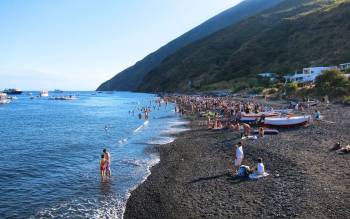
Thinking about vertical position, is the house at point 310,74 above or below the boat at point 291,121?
above

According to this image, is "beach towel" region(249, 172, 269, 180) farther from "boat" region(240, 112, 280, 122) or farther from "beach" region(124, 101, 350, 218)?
"boat" region(240, 112, 280, 122)

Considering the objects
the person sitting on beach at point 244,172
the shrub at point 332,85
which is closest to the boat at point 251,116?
the person sitting on beach at point 244,172

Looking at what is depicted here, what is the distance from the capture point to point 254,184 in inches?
752

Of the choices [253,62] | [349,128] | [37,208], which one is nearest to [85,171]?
[37,208]

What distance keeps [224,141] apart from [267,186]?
15026mm

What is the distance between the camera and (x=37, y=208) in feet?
59.8

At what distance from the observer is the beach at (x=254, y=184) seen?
15.6 m

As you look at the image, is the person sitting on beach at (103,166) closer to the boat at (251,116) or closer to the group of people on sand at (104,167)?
the group of people on sand at (104,167)

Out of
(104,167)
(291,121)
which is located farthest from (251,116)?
(104,167)

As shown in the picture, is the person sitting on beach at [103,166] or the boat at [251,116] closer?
the person sitting on beach at [103,166]

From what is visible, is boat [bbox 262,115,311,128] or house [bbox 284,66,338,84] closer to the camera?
boat [bbox 262,115,311,128]

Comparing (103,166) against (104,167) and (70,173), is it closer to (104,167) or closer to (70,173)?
(104,167)

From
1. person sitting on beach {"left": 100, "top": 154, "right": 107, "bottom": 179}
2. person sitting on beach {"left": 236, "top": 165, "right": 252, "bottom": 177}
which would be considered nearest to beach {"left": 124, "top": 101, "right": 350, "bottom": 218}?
person sitting on beach {"left": 236, "top": 165, "right": 252, "bottom": 177}

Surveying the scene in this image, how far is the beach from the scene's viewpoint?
15.6m
